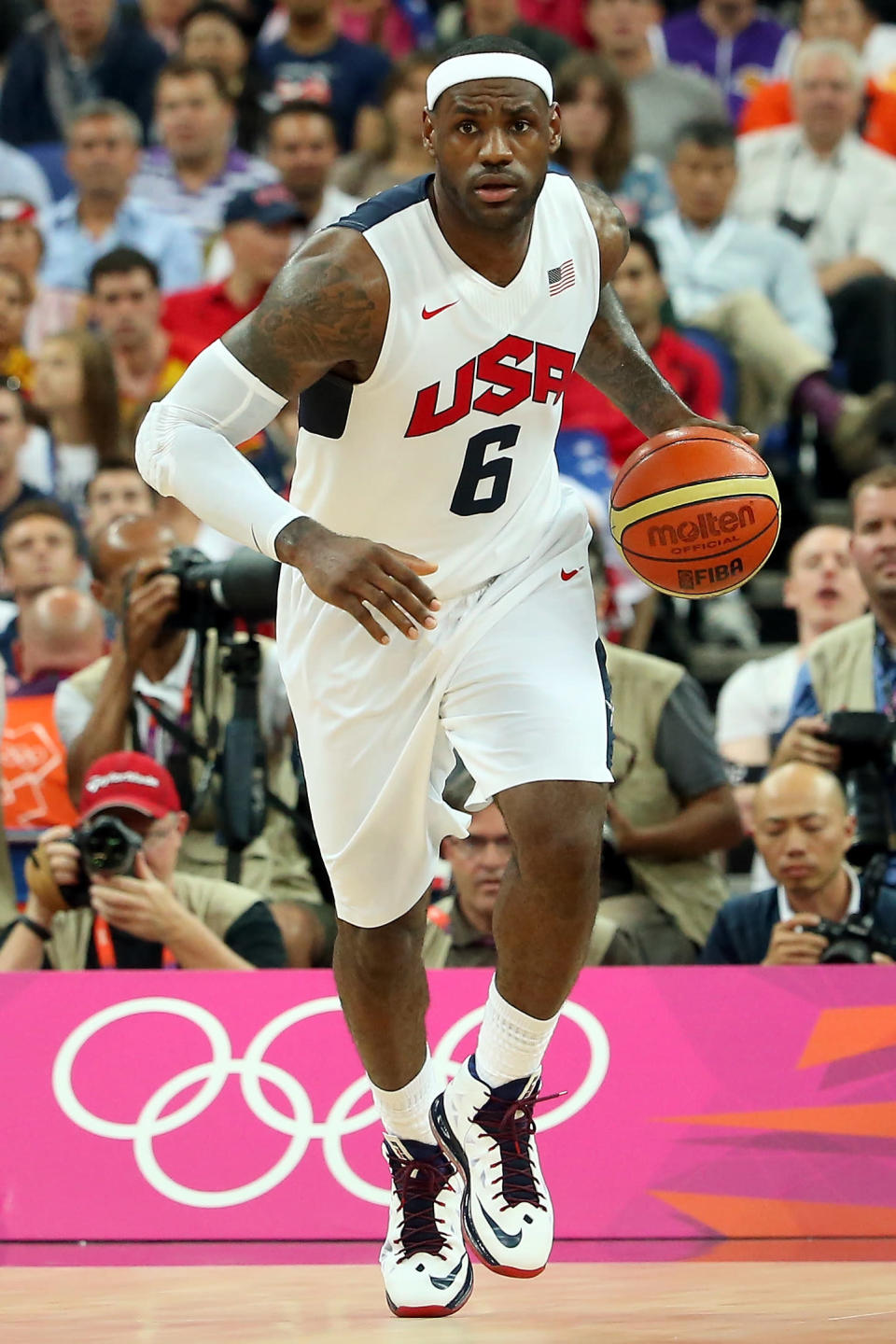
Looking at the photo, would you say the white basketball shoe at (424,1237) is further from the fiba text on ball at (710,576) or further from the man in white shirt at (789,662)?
the man in white shirt at (789,662)

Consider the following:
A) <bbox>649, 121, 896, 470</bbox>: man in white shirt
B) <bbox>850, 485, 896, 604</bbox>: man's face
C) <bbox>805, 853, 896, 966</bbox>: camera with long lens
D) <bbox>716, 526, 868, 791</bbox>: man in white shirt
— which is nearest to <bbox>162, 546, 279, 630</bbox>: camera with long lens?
<bbox>805, 853, 896, 966</bbox>: camera with long lens

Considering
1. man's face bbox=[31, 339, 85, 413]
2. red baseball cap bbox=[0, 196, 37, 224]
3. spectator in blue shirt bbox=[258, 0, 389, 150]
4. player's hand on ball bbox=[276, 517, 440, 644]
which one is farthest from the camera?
spectator in blue shirt bbox=[258, 0, 389, 150]

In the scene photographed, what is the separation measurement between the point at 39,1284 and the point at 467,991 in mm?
1438

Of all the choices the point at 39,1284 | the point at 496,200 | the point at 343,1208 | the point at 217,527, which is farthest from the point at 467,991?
the point at 496,200

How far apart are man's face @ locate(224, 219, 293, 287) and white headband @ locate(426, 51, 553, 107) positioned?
541 cm

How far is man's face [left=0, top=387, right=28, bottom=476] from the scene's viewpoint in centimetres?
847

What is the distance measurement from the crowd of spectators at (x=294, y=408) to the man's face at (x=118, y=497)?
1 cm

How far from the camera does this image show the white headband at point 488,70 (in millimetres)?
3910

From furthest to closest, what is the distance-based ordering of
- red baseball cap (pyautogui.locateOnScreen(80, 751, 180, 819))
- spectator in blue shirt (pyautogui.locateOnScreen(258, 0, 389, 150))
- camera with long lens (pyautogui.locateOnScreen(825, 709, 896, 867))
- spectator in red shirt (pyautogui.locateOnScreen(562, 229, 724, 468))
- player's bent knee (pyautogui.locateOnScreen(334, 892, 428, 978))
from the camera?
spectator in blue shirt (pyautogui.locateOnScreen(258, 0, 389, 150)) → spectator in red shirt (pyautogui.locateOnScreen(562, 229, 724, 468)) → camera with long lens (pyautogui.locateOnScreen(825, 709, 896, 867)) → red baseball cap (pyautogui.locateOnScreen(80, 751, 180, 819)) → player's bent knee (pyautogui.locateOnScreen(334, 892, 428, 978))

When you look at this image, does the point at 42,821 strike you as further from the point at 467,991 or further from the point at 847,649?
the point at 847,649

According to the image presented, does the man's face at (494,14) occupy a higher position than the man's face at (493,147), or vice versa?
the man's face at (494,14)

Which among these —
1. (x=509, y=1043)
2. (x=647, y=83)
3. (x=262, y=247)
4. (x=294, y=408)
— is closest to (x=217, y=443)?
(x=509, y=1043)

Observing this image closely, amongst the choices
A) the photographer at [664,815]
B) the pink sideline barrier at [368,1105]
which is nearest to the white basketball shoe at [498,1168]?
the pink sideline barrier at [368,1105]

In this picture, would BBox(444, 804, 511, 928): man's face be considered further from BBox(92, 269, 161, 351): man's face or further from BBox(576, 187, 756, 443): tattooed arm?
BBox(92, 269, 161, 351): man's face
